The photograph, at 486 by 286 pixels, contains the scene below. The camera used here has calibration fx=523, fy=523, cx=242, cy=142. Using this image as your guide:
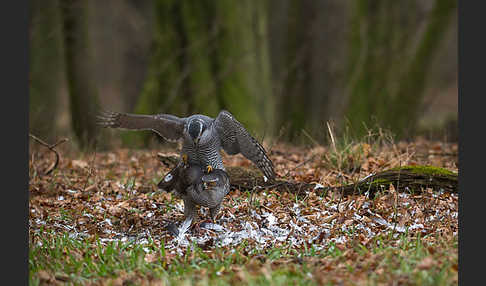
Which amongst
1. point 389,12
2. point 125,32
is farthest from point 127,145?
point 125,32

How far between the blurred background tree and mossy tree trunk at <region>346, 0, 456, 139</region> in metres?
0.02

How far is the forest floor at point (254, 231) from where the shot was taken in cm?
433

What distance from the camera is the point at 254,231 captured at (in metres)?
5.60

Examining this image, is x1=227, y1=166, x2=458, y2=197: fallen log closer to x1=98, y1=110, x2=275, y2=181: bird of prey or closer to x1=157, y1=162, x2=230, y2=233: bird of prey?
x1=98, y1=110, x2=275, y2=181: bird of prey

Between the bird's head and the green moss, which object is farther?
the green moss

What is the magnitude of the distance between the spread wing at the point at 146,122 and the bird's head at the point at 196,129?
0.53 meters

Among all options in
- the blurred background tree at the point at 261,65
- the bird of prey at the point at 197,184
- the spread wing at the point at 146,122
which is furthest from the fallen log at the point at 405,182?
the blurred background tree at the point at 261,65

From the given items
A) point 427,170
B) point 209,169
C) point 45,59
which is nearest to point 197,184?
point 209,169

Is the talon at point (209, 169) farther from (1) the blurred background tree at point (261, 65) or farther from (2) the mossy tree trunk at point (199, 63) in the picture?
(2) the mossy tree trunk at point (199, 63)

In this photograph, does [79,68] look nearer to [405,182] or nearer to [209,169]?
[209,169]

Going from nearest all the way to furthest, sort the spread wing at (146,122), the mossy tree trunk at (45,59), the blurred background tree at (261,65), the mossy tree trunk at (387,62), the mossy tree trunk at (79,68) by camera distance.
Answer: the spread wing at (146,122) → the mossy tree trunk at (79,68) → the blurred background tree at (261,65) → the mossy tree trunk at (387,62) → the mossy tree trunk at (45,59)

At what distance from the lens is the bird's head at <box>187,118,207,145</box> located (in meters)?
4.93

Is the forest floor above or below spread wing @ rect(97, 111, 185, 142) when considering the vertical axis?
below

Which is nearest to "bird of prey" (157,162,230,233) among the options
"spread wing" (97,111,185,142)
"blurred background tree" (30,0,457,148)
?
"spread wing" (97,111,185,142)
